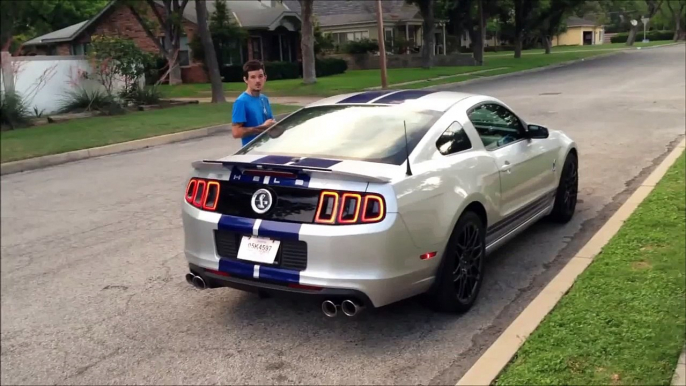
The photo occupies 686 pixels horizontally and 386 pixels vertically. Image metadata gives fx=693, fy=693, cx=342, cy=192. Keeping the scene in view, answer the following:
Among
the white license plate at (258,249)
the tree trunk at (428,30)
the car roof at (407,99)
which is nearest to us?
the white license plate at (258,249)

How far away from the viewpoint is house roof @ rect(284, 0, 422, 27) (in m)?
51.7

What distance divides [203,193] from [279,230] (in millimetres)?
A: 726

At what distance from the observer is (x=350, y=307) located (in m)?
4.12

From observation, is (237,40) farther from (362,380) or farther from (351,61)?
(362,380)

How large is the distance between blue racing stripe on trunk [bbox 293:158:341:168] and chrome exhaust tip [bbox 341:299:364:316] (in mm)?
838

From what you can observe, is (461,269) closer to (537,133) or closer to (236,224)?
(236,224)

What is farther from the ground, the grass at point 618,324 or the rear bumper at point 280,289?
the rear bumper at point 280,289

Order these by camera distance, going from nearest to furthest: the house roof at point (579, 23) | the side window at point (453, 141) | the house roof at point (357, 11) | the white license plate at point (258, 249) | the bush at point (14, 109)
Result: the bush at point (14, 109) < the white license plate at point (258, 249) < the side window at point (453, 141) < the house roof at point (357, 11) < the house roof at point (579, 23)

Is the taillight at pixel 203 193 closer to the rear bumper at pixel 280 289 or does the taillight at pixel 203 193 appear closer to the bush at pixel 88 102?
the rear bumper at pixel 280 289

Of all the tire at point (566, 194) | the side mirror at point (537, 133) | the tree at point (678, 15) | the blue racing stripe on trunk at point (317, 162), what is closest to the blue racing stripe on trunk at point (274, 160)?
the blue racing stripe on trunk at point (317, 162)

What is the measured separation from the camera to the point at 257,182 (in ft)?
14.0

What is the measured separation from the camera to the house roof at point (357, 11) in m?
51.7

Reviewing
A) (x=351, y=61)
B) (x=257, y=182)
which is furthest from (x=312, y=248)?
(x=351, y=61)

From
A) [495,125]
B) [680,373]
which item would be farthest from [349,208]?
[495,125]
